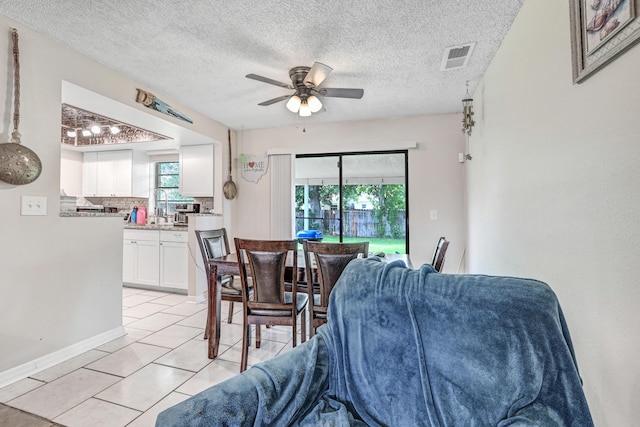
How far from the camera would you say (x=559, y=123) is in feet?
4.77

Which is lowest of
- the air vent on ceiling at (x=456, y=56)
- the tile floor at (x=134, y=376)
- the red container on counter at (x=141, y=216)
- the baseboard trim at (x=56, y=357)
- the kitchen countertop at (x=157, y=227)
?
the tile floor at (x=134, y=376)

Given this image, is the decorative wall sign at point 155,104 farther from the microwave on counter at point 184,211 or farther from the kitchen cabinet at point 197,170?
the microwave on counter at point 184,211

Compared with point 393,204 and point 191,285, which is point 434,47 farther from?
point 191,285

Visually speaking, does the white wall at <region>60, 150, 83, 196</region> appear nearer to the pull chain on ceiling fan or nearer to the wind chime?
the wind chime

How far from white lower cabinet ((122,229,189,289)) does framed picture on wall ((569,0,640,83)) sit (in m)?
4.19

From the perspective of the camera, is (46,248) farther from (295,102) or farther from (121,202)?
(121,202)

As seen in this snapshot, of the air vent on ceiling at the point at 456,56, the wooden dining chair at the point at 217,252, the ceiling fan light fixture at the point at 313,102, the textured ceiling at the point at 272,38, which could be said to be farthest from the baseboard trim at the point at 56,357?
the air vent on ceiling at the point at 456,56

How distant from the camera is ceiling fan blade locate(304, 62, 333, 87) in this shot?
7.26 feet

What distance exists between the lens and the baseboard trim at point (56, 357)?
200cm

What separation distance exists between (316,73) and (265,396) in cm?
Result: 215

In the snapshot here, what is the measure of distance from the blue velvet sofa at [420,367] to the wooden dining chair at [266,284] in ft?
2.91

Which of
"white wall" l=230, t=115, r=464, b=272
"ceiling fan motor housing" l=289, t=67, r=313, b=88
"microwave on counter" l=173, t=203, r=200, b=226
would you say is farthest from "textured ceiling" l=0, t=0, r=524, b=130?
"microwave on counter" l=173, t=203, r=200, b=226

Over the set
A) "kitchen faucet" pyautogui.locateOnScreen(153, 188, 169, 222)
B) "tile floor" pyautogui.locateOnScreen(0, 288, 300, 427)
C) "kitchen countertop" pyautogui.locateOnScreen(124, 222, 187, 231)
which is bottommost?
"tile floor" pyautogui.locateOnScreen(0, 288, 300, 427)

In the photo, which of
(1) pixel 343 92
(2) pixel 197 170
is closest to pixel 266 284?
(1) pixel 343 92
